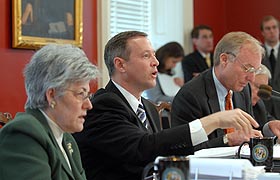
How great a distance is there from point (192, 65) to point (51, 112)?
4.19 meters

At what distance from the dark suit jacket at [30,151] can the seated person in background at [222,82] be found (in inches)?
47.0

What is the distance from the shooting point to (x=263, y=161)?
2.08 metres

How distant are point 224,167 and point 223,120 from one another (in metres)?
0.44

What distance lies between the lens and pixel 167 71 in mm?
5551

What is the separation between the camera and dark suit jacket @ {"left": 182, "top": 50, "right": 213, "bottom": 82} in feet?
19.4

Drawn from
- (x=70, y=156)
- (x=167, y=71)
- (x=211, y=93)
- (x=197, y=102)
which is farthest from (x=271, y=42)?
(x=70, y=156)

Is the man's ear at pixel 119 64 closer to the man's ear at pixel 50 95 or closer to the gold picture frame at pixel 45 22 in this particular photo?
the man's ear at pixel 50 95

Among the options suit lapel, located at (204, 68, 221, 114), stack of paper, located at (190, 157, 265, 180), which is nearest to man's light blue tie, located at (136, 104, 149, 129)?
suit lapel, located at (204, 68, 221, 114)

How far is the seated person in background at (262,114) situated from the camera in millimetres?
2877

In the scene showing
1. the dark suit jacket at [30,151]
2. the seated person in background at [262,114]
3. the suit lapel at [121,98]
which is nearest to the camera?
the dark suit jacket at [30,151]

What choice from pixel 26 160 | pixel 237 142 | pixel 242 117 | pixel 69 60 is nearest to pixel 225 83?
pixel 237 142

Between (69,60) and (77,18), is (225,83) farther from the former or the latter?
(77,18)

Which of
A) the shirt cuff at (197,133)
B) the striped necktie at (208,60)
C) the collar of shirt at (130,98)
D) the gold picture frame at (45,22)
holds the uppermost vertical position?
the gold picture frame at (45,22)

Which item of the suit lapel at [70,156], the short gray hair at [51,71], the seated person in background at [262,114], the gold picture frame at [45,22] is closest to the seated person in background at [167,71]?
the gold picture frame at [45,22]
